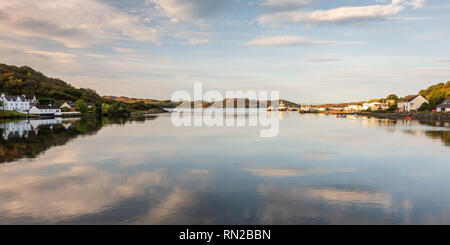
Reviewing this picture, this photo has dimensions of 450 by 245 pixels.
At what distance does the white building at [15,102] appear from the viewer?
8593 centimetres

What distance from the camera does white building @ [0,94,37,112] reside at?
85.9 m

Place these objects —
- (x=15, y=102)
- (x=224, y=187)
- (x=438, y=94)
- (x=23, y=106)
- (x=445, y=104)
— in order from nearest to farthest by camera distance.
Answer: (x=224, y=187)
(x=445, y=104)
(x=438, y=94)
(x=15, y=102)
(x=23, y=106)

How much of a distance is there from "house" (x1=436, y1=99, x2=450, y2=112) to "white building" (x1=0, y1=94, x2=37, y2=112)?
128m

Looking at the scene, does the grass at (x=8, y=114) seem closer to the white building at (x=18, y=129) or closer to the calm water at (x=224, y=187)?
the white building at (x=18, y=129)

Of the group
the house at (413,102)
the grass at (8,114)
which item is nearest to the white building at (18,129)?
the grass at (8,114)

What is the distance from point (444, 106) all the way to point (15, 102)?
133153mm

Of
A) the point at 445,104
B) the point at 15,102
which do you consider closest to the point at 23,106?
the point at 15,102

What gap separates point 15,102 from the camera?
299 ft

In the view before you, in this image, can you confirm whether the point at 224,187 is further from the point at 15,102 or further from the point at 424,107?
the point at 15,102

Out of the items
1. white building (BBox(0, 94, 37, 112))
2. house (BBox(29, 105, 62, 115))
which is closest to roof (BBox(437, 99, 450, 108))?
house (BBox(29, 105, 62, 115))

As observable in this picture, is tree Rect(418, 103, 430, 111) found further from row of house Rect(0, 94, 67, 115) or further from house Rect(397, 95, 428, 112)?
row of house Rect(0, 94, 67, 115)

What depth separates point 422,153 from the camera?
22250 mm
